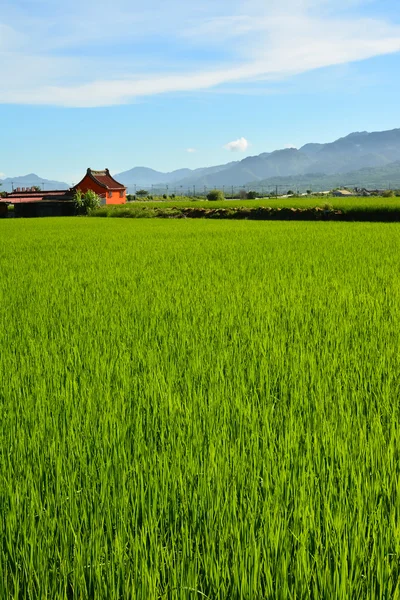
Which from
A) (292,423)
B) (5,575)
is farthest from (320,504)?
(5,575)

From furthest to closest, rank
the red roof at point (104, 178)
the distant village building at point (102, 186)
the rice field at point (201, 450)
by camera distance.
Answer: the red roof at point (104, 178), the distant village building at point (102, 186), the rice field at point (201, 450)

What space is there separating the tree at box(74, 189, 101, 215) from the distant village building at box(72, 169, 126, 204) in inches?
268

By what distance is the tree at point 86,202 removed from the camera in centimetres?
3781

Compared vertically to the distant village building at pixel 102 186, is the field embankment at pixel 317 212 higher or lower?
lower

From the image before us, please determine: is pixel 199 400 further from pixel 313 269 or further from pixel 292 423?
pixel 313 269

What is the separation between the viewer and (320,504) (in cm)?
178

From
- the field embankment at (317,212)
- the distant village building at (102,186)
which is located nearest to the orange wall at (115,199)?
the distant village building at (102,186)

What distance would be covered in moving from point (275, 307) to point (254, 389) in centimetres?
239

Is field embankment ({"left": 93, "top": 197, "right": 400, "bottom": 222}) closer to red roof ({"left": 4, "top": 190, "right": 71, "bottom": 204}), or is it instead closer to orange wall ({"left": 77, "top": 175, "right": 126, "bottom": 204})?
red roof ({"left": 4, "top": 190, "right": 71, "bottom": 204})

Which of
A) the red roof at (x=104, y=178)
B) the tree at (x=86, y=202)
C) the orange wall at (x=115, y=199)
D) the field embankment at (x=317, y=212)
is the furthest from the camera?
the red roof at (x=104, y=178)

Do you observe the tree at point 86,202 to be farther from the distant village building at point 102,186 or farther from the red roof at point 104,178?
the red roof at point 104,178

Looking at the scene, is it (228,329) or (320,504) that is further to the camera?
(228,329)

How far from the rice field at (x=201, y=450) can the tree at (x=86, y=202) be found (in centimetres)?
3337

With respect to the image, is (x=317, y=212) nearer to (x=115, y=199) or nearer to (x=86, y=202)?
(x=86, y=202)
